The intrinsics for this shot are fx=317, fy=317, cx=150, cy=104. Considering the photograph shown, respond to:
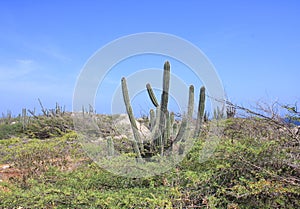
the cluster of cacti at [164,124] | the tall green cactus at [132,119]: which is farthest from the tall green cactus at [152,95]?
the tall green cactus at [132,119]

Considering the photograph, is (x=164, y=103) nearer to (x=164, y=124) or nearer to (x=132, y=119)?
(x=164, y=124)

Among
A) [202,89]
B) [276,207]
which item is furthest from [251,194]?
[202,89]

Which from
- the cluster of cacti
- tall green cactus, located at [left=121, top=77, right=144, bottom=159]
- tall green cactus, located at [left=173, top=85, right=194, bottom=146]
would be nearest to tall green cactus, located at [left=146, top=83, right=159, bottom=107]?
the cluster of cacti

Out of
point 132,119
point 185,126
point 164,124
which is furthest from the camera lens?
point 132,119

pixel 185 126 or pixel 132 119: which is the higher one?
pixel 132 119

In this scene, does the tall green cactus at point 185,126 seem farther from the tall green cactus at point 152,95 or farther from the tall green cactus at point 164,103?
the tall green cactus at point 152,95

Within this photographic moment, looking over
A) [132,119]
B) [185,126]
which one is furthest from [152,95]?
[185,126]

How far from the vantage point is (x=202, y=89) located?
6.00 m

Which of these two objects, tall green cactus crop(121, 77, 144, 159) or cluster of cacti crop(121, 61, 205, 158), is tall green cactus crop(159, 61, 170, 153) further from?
tall green cactus crop(121, 77, 144, 159)

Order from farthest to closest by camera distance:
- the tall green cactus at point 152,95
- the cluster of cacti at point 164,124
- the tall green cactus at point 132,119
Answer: the tall green cactus at point 152,95 < the tall green cactus at point 132,119 < the cluster of cacti at point 164,124

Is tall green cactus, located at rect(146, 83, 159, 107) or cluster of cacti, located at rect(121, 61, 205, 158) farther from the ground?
tall green cactus, located at rect(146, 83, 159, 107)

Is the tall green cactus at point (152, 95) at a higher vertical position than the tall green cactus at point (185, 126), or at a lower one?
higher

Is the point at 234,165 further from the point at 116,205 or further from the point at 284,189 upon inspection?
the point at 116,205

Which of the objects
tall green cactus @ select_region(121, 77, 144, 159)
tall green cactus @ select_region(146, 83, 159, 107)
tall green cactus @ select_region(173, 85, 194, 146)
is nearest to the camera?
tall green cactus @ select_region(173, 85, 194, 146)
